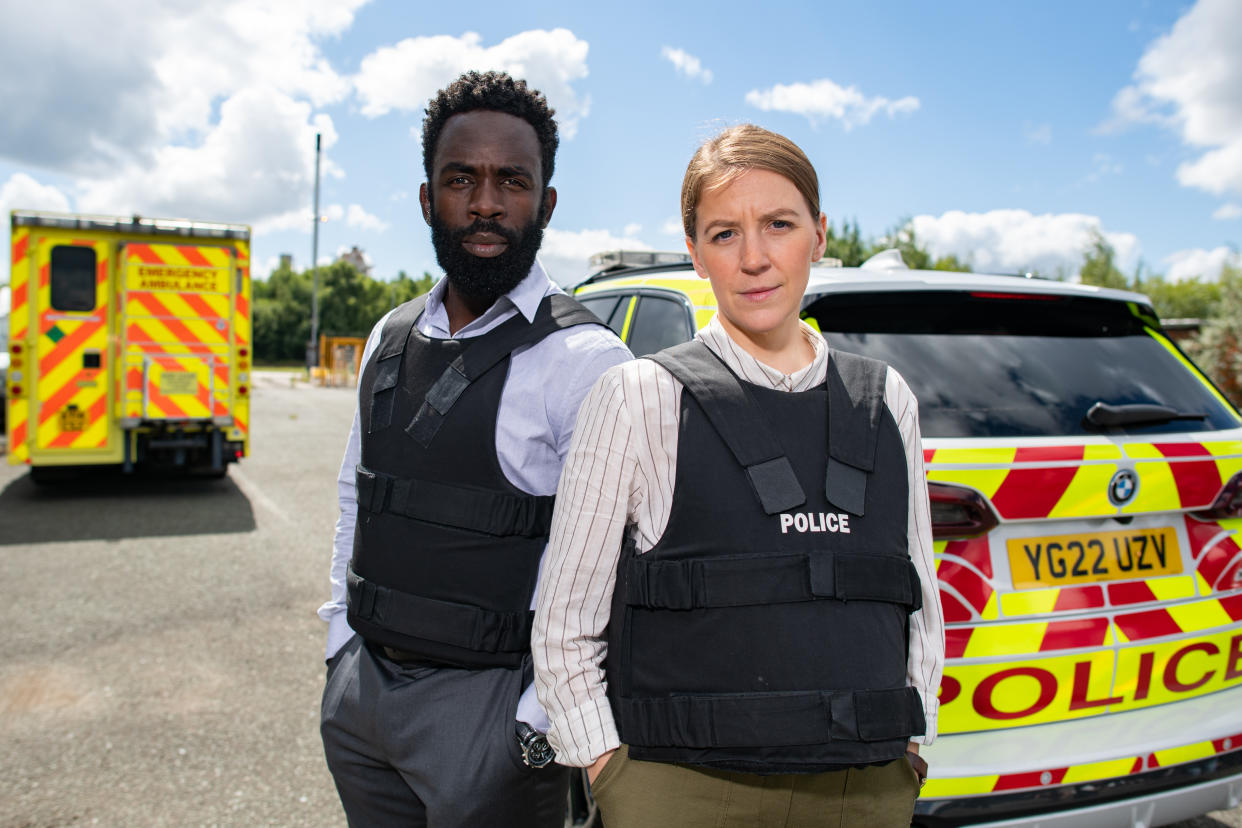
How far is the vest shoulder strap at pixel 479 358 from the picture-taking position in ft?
5.41

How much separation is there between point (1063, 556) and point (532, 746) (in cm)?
139

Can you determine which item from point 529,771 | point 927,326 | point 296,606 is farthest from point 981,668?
point 296,606

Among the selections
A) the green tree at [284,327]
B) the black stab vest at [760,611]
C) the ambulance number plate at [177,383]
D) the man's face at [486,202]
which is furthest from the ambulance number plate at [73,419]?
the green tree at [284,327]

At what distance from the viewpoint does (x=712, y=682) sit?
1.29 metres

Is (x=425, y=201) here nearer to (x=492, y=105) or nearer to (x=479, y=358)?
(x=492, y=105)

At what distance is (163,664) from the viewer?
4129 millimetres

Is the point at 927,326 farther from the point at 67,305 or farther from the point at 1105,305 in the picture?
the point at 67,305

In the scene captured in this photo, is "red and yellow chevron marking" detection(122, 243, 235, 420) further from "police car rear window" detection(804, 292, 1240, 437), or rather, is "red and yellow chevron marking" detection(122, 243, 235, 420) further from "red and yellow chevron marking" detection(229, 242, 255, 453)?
"police car rear window" detection(804, 292, 1240, 437)

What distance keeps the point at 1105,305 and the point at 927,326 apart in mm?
674

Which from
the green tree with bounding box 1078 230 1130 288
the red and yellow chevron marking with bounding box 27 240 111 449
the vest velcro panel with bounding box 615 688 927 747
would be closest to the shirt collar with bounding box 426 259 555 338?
the vest velcro panel with bounding box 615 688 927 747

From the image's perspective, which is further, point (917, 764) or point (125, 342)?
point (125, 342)

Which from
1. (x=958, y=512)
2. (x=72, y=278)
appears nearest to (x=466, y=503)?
(x=958, y=512)

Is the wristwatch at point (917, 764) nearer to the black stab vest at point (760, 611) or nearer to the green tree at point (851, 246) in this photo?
the black stab vest at point (760, 611)

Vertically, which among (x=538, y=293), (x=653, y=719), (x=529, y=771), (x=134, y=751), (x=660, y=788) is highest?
(x=538, y=293)
